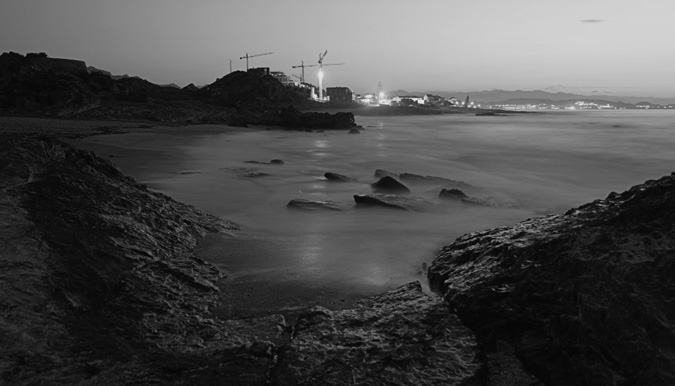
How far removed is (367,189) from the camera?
784cm

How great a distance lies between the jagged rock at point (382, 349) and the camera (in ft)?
5.91

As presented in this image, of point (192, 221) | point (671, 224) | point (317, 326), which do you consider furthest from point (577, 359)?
point (192, 221)

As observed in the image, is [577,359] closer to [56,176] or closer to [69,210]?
[69,210]

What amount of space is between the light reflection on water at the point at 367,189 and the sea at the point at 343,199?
2cm

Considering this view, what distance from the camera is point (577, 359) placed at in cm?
172

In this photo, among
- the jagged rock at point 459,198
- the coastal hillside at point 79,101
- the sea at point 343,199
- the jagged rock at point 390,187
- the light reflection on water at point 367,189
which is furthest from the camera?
the coastal hillside at point 79,101

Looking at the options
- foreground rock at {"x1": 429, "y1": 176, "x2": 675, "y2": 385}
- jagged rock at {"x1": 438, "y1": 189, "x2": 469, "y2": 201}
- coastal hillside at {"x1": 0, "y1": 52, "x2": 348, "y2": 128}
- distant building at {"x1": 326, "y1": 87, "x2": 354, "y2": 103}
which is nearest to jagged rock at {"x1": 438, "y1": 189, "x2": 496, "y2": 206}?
jagged rock at {"x1": 438, "y1": 189, "x2": 469, "y2": 201}

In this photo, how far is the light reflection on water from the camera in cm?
396

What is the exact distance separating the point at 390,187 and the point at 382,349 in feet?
18.5

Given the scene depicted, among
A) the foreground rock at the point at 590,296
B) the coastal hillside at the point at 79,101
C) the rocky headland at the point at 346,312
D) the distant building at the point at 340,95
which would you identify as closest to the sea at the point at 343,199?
the rocky headland at the point at 346,312

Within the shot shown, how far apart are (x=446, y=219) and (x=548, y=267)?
357 centimetres

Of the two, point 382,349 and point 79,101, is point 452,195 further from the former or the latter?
point 79,101

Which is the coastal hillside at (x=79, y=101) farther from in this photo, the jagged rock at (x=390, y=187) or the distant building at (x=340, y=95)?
the distant building at (x=340, y=95)

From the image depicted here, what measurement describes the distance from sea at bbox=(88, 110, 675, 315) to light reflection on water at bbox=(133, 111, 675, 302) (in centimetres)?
2
